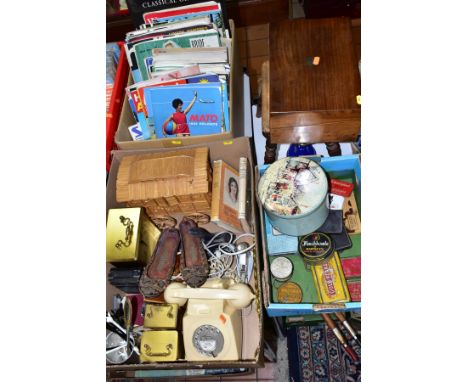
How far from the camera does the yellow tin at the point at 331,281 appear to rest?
4.25ft

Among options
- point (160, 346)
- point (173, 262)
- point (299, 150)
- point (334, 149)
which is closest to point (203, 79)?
point (299, 150)

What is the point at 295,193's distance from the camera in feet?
3.94

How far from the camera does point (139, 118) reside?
152 centimetres

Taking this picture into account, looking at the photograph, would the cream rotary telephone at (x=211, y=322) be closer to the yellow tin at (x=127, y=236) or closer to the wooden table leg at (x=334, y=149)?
the yellow tin at (x=127, y=236)

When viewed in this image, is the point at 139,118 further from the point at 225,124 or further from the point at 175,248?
the point at 175,248

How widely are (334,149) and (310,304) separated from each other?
61cm

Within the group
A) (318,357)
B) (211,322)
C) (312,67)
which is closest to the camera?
(211,322)

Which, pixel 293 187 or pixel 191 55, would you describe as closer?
pixel 293 187

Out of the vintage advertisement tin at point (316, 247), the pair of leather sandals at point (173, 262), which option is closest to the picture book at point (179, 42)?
the pair of leather sandals at point (173, 262)

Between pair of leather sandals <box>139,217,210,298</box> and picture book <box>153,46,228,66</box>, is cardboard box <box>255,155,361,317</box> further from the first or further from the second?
picture book <box>153,46,228,66</box>

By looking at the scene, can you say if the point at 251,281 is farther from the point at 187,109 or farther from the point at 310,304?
the point at 187,109

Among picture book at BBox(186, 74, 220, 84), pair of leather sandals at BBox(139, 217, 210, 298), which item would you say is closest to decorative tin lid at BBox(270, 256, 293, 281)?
pair of leather sandals at BBox(139, 217, 210, 298)

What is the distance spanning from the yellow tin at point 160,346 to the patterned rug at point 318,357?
700mm

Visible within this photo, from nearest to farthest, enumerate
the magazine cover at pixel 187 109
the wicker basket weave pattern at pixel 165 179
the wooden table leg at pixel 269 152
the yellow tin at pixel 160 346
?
the yellow tin at pixel 160 346, the wicker basket weave pattern at pixel 165 179, the magazine cover at pixel 187 109, the wooden table leg at pixel 269 152
